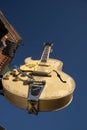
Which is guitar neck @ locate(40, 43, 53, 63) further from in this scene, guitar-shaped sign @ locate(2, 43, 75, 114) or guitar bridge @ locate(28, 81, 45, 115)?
guitar bridge @ locate(28, 81, 45, 115)

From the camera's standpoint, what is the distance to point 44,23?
1827mm

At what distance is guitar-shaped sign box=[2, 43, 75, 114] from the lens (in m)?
0.86

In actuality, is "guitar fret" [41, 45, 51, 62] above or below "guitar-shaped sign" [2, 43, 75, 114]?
above

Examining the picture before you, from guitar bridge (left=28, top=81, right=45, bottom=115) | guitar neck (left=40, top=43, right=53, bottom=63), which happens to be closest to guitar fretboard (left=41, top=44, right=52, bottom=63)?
guitar neck (left=40, top=43, right=53, bottom=63)

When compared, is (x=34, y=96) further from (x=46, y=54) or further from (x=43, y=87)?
(x=46, y=54)

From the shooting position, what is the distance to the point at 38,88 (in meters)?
0.92

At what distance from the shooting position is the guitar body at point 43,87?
86 centimetres

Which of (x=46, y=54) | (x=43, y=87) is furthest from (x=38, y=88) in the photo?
(x=46, y=54)

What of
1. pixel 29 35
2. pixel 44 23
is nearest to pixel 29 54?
pixel 29 35

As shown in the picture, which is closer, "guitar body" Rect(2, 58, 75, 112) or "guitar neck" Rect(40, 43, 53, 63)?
"guitar body" Rect(2, 58, 75, 112)

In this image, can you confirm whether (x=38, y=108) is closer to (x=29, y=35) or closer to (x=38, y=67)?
(x=38, y=67)

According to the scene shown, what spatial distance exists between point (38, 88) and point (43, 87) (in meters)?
0.03

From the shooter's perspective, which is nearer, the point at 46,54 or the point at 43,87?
the point at 43,87

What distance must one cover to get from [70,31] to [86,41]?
15 centimetres
